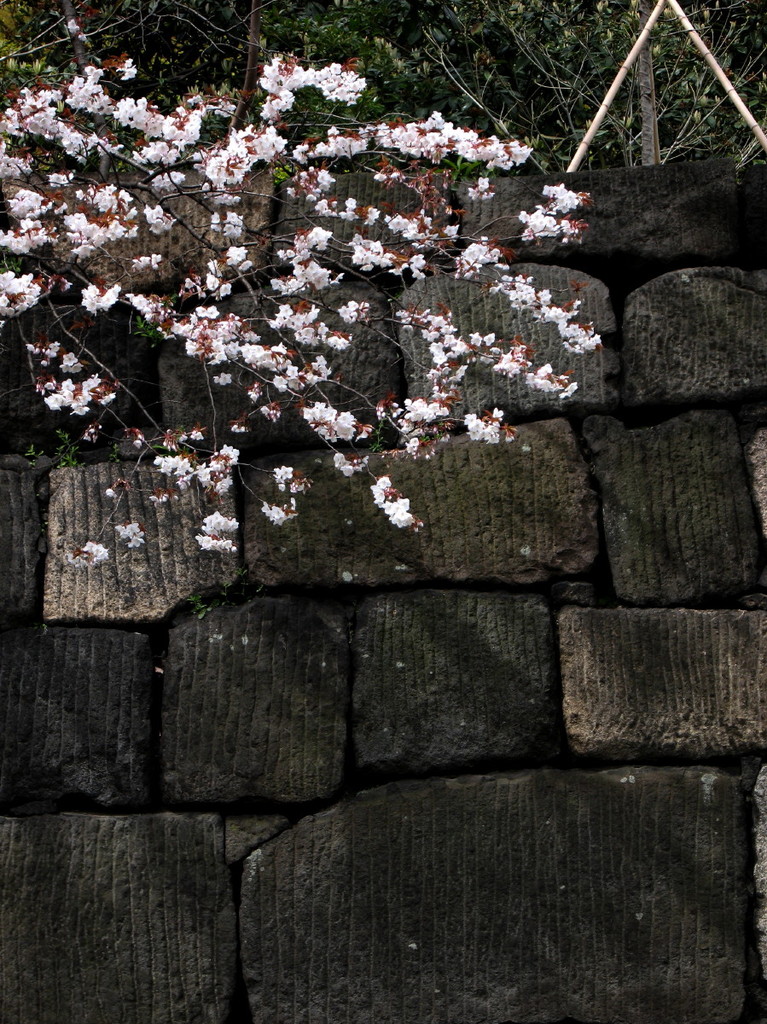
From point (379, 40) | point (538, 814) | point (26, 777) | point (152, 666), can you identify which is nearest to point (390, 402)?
point (152, 666)

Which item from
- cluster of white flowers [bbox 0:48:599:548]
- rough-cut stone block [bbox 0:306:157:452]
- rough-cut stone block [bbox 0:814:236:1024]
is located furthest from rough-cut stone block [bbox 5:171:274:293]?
rough-cut stone block [bbox 0:814:236:1024]

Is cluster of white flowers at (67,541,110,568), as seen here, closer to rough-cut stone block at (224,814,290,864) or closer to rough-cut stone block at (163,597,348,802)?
rough-cut stone block at (163,597,348,802)

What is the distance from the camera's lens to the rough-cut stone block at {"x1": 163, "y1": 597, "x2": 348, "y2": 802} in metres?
2.63

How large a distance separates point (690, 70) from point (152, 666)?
3.49m

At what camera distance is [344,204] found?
2.88 m

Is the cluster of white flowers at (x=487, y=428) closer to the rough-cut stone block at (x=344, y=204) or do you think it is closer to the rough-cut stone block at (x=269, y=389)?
the rough-cut stone block at (x=269, y=389)

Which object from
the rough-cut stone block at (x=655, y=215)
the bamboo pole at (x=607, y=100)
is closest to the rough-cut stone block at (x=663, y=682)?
the rough-cut stone block at (x=655, y=215)

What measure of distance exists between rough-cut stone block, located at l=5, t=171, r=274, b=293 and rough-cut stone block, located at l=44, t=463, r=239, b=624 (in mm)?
594

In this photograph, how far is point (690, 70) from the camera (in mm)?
4422

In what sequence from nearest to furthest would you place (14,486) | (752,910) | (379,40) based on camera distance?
(752,910)
(14,486)
(379,40)

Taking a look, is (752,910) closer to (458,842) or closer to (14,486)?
(458,842)

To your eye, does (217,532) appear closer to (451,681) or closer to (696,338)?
(451,681)

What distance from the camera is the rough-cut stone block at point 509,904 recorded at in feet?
8.36

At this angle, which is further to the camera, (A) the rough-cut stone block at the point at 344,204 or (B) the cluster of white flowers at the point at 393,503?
(A) the rough-cut stone block at the point at 344,204
